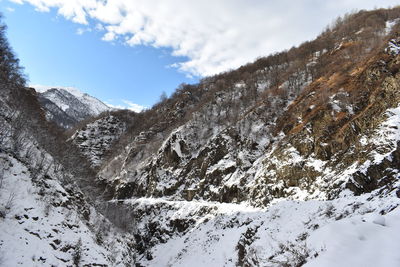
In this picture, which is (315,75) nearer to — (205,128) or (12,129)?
(205,128)

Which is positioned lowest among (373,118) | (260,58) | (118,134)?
(373,118)

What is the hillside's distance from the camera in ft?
33.9

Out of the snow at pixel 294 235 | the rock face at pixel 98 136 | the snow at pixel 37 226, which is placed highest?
the rock face at pixel 98 136

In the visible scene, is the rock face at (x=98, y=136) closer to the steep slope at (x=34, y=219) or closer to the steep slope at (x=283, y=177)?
the steep slope at (x=283, y=177)

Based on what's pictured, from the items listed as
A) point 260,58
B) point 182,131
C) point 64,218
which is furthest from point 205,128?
point 260,58

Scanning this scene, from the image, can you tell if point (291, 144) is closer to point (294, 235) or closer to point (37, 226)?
point (294, 235)

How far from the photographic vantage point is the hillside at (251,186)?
10328mm

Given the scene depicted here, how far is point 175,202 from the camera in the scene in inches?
1443

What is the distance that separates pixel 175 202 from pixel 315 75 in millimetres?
30526

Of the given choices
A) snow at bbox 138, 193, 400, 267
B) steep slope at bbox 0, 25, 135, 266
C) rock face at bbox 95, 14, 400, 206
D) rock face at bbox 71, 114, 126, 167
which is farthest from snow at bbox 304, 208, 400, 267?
rock face at bbox 71, 114, 126, 167

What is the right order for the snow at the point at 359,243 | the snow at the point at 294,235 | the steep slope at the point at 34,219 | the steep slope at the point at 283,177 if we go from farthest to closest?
the steep slope at the point at 283,177
the steep slope at the point at 34,219
the snow at the point at 294,235
the snow at the point at 359,243

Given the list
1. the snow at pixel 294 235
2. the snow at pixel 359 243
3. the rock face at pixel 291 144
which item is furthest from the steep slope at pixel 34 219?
the rock face at pixel 291 144

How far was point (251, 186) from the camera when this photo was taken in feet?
87.9

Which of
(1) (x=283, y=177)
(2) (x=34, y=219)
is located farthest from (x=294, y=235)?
(2) (x=34, y=219)
